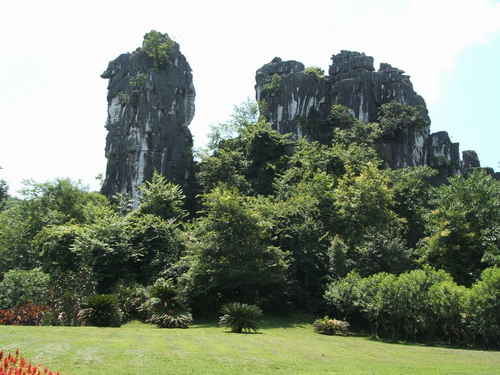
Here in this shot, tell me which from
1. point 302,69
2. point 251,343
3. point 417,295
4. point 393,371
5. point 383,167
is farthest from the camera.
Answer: point 302,69

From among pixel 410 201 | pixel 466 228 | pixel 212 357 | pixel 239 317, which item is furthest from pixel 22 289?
pixel 410 201

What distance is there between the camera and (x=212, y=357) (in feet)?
29.9

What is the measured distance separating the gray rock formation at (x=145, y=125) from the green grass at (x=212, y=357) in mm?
29962

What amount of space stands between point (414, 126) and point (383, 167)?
5.32 metres

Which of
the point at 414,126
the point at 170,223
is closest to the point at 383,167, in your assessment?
the point at 414,126

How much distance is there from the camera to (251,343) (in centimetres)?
1204

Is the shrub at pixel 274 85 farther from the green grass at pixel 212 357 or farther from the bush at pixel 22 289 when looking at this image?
the green grass at pixel 212 357

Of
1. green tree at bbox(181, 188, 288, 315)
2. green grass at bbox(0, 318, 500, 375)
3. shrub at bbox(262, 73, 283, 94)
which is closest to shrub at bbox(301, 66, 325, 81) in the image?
shrub at bbox(262, 73, 283, 94)

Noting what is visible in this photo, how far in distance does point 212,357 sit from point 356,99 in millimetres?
38993

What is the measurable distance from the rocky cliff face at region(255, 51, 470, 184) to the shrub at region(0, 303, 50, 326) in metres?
30.7

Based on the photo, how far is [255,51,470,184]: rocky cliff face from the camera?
1630 inches

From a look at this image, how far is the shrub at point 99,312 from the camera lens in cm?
1616

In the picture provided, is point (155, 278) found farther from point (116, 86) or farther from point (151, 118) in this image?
point (116, 86)

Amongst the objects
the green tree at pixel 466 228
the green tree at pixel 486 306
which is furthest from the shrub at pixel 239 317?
the green tree at pixel 466 228
